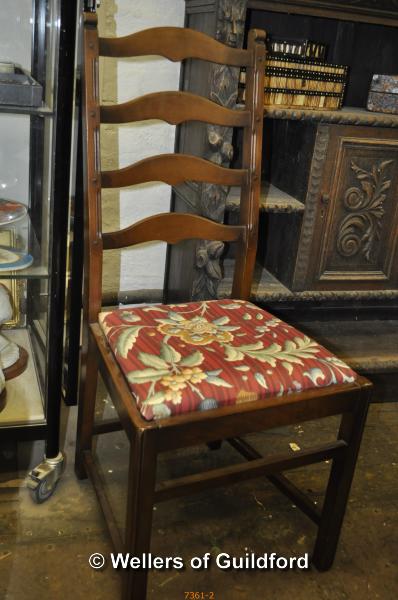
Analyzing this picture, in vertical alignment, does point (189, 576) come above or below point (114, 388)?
below

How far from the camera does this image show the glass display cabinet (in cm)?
131

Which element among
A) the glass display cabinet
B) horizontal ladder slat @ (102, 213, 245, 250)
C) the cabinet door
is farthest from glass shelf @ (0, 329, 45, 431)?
the cabinet door

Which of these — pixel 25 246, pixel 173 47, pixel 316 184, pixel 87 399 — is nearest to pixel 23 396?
pixel 87 399

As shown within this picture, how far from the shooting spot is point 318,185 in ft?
6.09

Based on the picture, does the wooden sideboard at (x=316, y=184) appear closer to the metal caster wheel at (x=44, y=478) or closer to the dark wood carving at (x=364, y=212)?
the dark wood carving at (x=364, y=212)

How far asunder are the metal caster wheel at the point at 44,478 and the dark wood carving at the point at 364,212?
1.07m

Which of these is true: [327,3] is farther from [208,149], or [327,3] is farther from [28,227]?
[28,227]

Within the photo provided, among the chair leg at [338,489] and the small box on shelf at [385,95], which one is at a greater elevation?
the small box on shelf at [385,95]

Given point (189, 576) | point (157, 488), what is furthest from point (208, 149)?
point (189, 576)

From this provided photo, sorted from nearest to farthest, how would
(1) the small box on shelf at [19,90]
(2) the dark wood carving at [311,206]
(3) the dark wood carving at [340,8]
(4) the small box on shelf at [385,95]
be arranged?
(1) the small box on shelf at [19,90]
(3) the dark wood carving at [340,8]
(2) the dark wood carving at [311,206]
(4) the small box on shelf at [385,95]

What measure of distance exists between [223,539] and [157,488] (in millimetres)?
449

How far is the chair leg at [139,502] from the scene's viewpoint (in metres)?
1.10

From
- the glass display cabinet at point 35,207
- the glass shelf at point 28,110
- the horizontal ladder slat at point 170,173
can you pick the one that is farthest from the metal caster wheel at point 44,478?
the glass shelf at point 28,110

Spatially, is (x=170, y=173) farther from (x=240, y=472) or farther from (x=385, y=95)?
(x=385, y=95)
